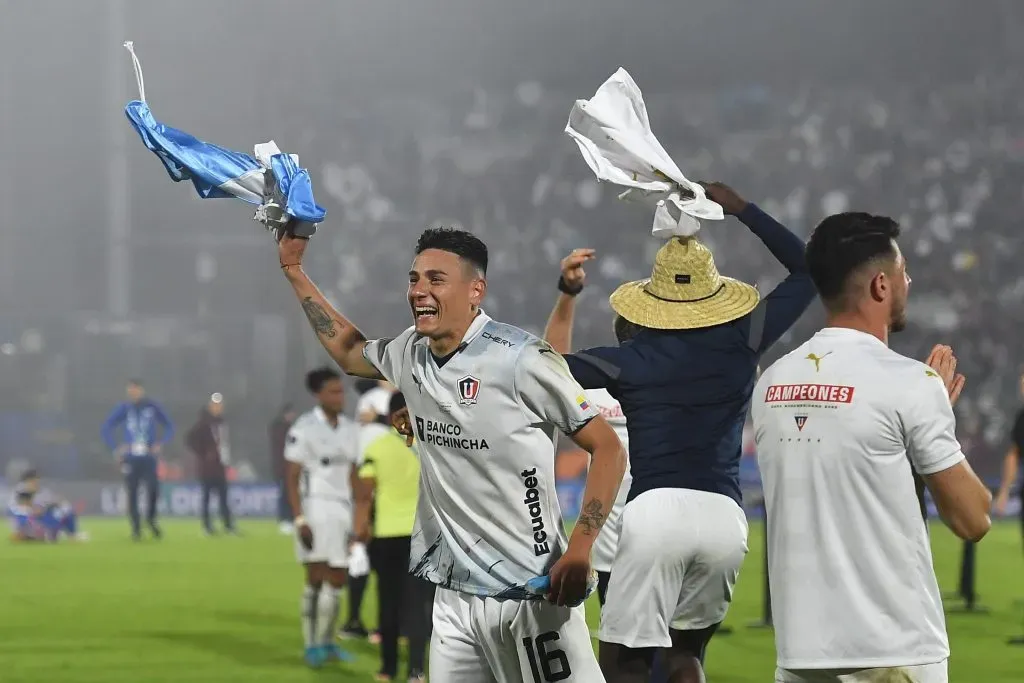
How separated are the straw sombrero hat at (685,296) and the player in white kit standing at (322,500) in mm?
4540

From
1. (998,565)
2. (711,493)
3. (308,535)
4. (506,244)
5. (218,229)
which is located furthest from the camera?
(218,229)

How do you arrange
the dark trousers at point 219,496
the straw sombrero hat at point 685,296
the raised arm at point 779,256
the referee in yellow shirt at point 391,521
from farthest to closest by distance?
the dark trousers at point 219,496
the referee in yellow shirt at point 391,521
the straw sombrero hat at point 685,296
the raised arm at point 779,256

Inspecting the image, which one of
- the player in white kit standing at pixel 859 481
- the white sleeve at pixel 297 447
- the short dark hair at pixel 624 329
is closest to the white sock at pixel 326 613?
the white sleeve at pixel 297 447

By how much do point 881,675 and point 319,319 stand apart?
2.20 meters

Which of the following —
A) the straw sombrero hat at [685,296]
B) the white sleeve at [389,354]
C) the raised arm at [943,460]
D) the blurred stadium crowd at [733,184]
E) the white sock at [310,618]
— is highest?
the blurred stadium crowd at [733,184]

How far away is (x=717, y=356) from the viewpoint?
5160 mm

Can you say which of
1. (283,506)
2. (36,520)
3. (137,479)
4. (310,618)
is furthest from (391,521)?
(283,506)

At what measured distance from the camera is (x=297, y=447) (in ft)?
33.1

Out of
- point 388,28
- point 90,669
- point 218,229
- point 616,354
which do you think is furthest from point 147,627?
point 388,28

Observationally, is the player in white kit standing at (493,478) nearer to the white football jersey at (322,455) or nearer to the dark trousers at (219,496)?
the white football jersey at (322,455)

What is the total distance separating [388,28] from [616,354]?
104 ft

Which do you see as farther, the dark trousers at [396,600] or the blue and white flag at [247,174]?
the dark trousers at [396,600]

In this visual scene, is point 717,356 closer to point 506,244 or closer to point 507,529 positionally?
point 507,529

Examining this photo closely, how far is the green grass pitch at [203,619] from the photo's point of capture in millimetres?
9617
